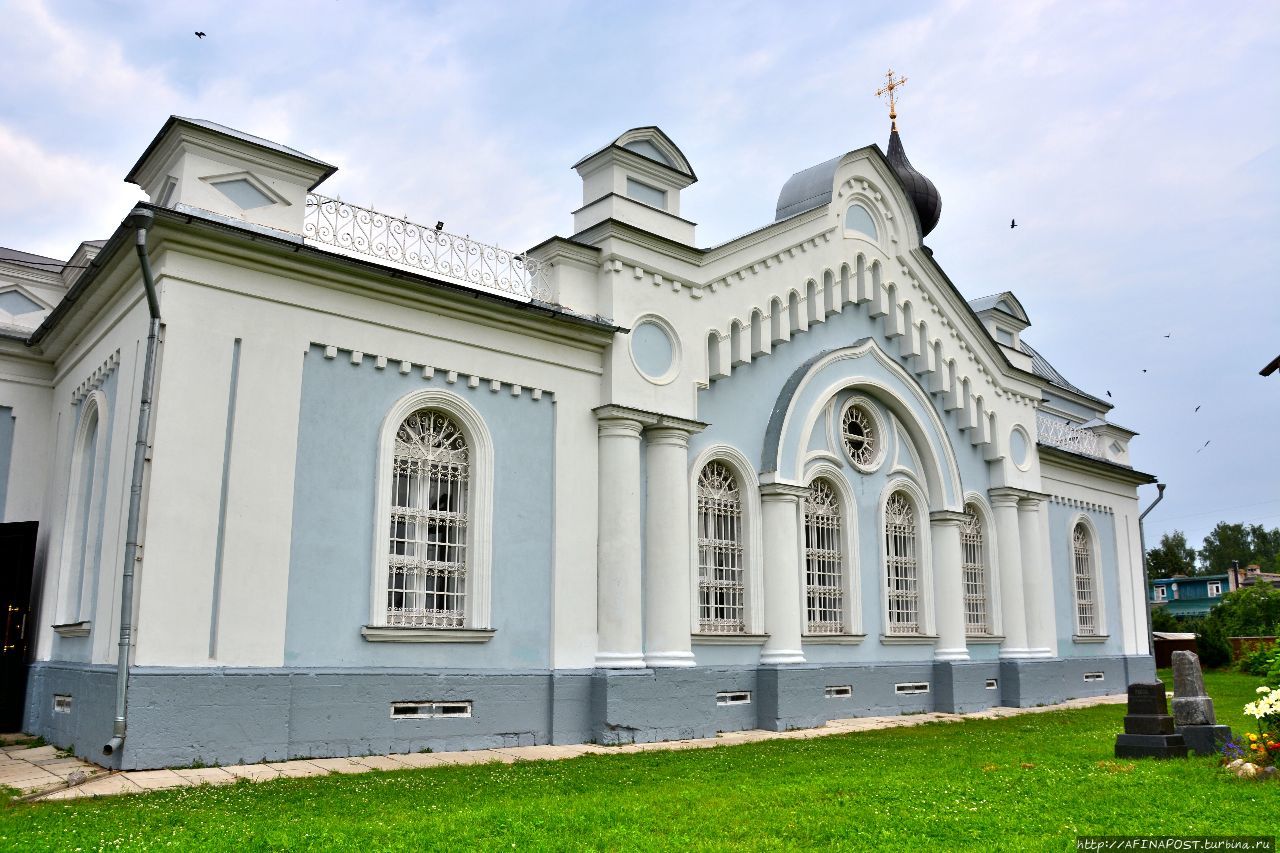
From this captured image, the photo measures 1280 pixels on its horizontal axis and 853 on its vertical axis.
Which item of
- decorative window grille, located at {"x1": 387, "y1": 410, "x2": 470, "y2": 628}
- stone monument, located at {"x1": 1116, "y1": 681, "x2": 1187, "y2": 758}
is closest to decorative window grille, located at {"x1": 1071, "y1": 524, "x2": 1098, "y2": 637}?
stone monument, located at {"x1": 1116, "y1": 681, "x2": 1187, "y2": 758}

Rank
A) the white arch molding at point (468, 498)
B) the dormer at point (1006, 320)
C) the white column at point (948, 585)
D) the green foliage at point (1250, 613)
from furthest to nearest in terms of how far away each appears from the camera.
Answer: the green foliage at point (1250, 613) < the dormer at point (1006, 320) < the white column at point (948, 585) < the white arch molding at point (468, 498)

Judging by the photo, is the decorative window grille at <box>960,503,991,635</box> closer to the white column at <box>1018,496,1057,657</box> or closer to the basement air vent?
the white column at <box>1018,496,1057,657</box>

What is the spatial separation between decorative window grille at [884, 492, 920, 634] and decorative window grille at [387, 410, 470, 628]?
8193 millimetres

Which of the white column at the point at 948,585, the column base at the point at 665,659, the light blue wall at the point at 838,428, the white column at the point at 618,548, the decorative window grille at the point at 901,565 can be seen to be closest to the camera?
the white column at the point at 618,548

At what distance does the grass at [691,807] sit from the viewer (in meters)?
6.97

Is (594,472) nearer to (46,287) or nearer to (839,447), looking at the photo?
(839,447)

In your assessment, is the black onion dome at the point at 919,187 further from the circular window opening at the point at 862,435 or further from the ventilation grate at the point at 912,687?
the ventilation grate at the point at 912,687

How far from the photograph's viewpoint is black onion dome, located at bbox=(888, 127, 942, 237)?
2419 centimetres

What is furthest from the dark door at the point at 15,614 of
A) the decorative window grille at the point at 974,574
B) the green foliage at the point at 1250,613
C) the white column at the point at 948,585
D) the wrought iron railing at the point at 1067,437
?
the green foliage at the point at 1250,613

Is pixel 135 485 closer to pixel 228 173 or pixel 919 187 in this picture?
pixel 228 173

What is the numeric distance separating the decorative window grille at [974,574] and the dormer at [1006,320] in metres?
3.55

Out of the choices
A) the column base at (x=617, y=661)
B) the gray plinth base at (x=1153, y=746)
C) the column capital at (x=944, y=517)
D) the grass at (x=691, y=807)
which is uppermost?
the column capital at (x=944, y=517)

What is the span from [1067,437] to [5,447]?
65.5 ft

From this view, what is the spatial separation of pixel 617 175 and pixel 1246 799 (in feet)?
33.0
